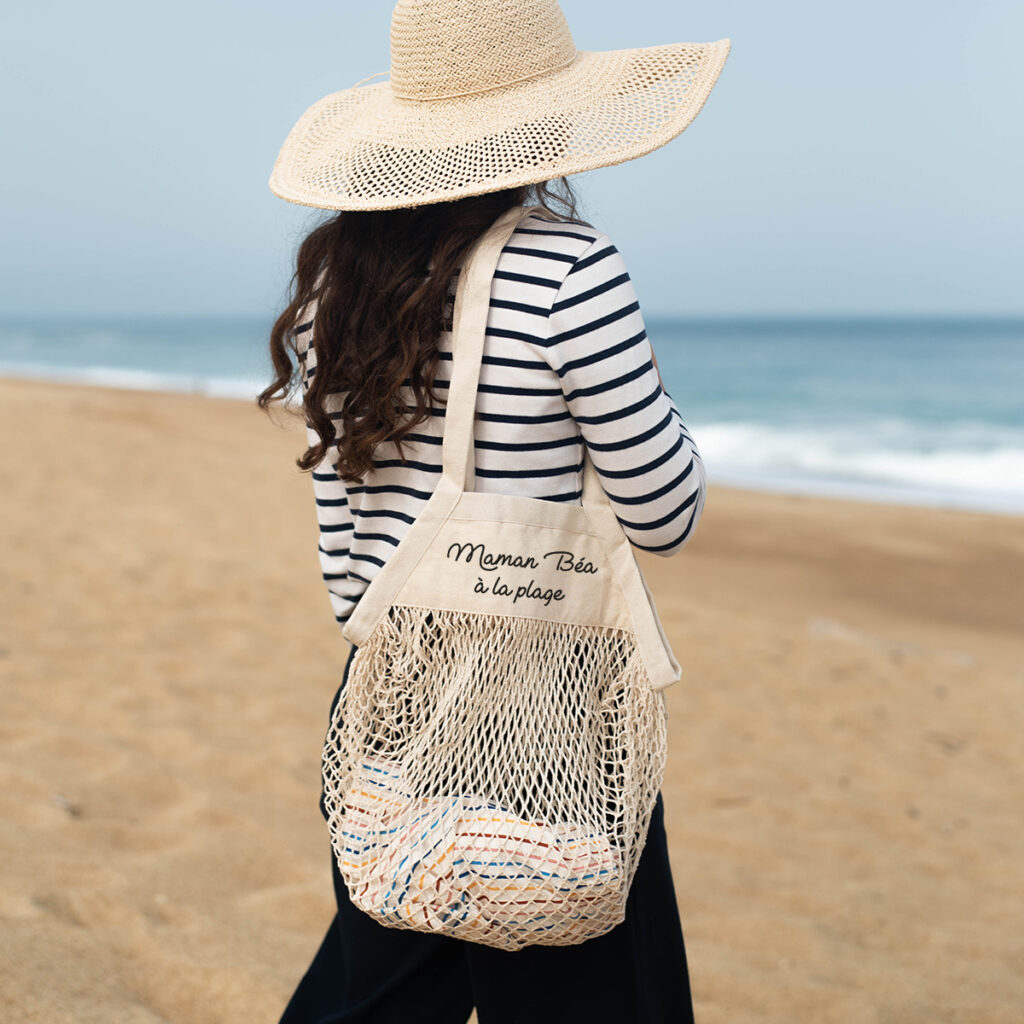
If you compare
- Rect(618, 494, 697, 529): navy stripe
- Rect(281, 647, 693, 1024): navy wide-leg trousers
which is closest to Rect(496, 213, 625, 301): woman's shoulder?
Rect(618, 494, 697, 529): navy stripe

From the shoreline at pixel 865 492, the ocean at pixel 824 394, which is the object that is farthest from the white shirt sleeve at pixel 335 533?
the shoreline at pixel 865 492

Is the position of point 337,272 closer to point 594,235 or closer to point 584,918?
point 594,235

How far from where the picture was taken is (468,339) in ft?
3.37

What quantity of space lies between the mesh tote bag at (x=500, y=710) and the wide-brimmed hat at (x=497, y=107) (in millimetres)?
73

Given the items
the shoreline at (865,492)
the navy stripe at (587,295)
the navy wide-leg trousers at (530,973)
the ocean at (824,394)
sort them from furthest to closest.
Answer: the ocean at (824,394) → the shoreline at (865,492) → the navy wide-leg trousers at (530,973) → the navy stripe at (587,295)

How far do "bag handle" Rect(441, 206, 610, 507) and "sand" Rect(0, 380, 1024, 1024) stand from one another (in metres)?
1.27

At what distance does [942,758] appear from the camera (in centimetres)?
340

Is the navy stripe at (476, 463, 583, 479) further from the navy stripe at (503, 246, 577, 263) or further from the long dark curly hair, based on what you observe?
the navy stripe at (503, 246, 577, 263)

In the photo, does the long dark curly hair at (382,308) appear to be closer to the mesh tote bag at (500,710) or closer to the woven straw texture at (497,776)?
the mesh tote bag at (500,710)

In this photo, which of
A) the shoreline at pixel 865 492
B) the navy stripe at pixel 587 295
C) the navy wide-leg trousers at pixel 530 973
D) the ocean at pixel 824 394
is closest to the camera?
the navy stripe at pixel 587 295

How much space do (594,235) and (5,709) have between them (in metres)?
2.70

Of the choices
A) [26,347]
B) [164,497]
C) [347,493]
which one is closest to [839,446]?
[164,497]

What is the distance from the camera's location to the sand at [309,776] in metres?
2.00

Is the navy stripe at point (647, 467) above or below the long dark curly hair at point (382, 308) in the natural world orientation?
below
